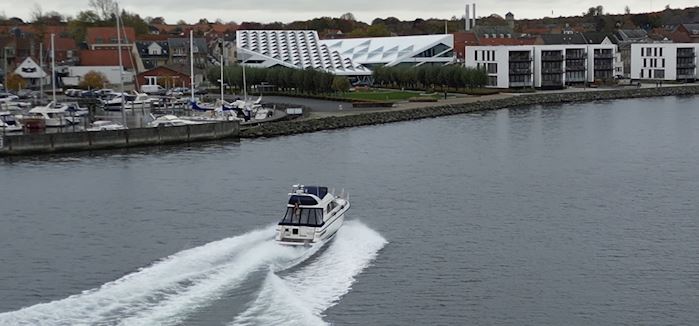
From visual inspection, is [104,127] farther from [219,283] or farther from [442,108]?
[219,283]

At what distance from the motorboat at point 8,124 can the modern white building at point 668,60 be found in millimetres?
39285

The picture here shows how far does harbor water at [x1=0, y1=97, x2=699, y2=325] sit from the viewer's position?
12148mm

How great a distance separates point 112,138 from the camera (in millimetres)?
28359

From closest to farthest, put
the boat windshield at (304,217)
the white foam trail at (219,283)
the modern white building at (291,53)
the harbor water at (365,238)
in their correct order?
the white foam trail at (219,283)
the harbor water at (365,238)
the boat windshield at (304,217)
the modern white building at (291,53)

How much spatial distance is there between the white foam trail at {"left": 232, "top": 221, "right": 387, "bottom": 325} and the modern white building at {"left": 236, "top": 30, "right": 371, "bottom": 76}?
42001mm

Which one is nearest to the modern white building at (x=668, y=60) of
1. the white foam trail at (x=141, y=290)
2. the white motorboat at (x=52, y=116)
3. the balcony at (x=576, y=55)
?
the balcony at (x=576, y=55)

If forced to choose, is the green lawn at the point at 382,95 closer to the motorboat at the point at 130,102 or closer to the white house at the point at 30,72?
the motorboat at the point at 130,102

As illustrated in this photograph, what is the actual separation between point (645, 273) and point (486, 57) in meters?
41.1

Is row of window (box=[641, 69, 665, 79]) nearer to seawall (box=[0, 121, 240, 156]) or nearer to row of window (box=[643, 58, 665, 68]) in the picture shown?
row of window (box=[643, 58, 665, 68])

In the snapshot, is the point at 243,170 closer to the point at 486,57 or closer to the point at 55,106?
the point at 55,106

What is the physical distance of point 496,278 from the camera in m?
13.5

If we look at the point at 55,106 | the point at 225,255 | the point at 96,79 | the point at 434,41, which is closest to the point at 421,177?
the point at 225,255

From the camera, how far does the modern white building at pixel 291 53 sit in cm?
5851

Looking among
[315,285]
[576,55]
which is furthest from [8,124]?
[576,55]
